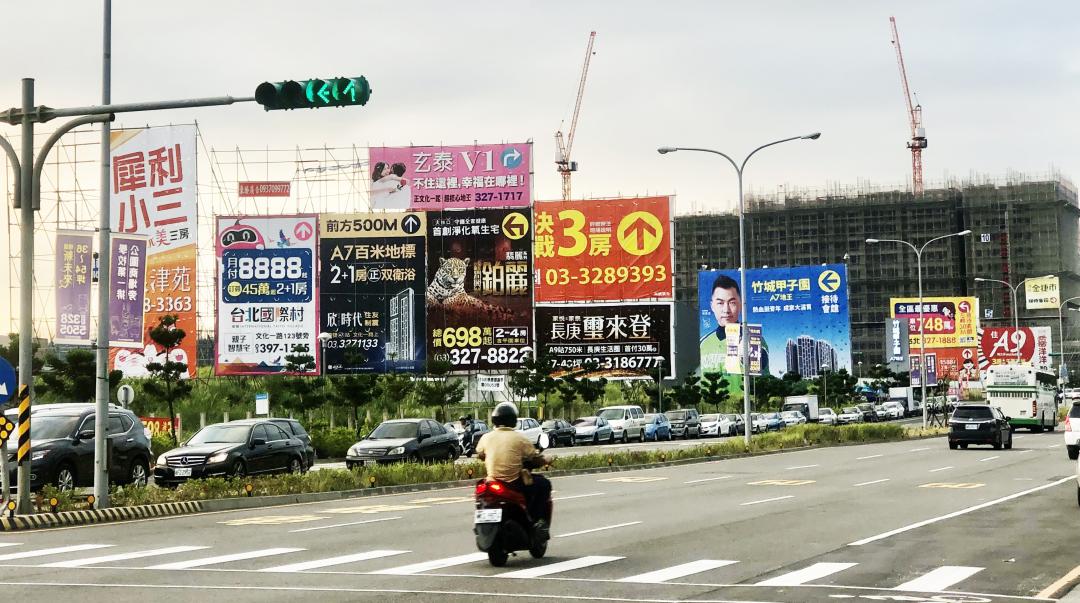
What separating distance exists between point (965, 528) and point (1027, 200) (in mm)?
169696

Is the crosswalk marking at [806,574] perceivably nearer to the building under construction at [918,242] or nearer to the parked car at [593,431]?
the parked car at [593,431]

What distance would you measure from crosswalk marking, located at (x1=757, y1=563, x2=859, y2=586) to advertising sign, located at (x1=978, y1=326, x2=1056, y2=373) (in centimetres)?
9322

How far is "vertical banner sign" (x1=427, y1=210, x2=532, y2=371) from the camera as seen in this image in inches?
2940

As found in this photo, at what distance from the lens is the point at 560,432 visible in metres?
53.0

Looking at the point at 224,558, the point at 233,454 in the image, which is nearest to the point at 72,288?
the point at 233,454

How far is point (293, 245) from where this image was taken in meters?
73.7

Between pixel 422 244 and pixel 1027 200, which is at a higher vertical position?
pixel 1027 200

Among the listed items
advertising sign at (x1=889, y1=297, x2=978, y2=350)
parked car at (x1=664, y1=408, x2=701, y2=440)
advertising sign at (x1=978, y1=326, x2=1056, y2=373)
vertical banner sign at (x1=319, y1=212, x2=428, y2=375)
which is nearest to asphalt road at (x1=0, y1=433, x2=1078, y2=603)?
parked car at (x1=664, y1=408, x2=701, y2=440)

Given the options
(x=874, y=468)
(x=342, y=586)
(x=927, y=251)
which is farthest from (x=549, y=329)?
(x=927, y=251)

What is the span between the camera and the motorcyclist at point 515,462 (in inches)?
519

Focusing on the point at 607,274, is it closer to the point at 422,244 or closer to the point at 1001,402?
the point at 422,244

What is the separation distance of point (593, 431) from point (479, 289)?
2102 centimetres

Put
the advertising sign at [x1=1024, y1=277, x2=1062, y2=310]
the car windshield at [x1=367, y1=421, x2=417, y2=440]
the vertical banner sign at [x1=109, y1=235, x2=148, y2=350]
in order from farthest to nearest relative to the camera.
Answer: the advertising sign at [x1=1024, y1=277, x2=1062, y2=310]
the car windshield at [x1=367, y1=421, x2=417, y2=440]
the vertical banner sign at [x1=109, y1=235, x2=148, y2=350]

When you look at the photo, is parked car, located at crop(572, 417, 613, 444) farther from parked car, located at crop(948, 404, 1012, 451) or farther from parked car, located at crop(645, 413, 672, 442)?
parked car, located at crop(948, 404, 1012, 451)
